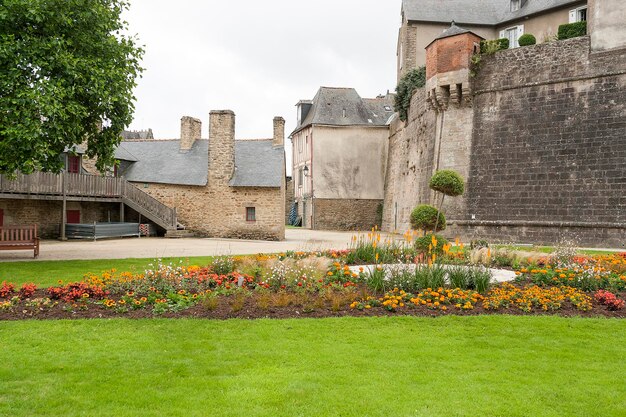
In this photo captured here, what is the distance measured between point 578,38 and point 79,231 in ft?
77.0

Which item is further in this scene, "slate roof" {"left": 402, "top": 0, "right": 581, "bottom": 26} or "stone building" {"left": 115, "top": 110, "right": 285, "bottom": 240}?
"slate roof" {"left": 402, "top": 0, "right": 581, "bottom": 26}

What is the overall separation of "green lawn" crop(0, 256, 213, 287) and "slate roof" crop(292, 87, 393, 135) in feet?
95.2

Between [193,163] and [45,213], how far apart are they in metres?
8.00

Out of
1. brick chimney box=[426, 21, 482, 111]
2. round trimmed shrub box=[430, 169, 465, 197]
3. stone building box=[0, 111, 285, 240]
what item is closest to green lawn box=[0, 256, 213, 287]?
round trimmed shrub box=[430, 169, 465, 197]

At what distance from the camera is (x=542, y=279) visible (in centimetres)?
1030

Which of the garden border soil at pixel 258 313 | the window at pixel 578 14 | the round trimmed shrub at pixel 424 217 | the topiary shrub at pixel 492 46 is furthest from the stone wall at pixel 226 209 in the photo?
the garden border soil at pixel 258 313

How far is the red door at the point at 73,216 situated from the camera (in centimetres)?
2672

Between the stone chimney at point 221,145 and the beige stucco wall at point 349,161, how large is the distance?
547 inches

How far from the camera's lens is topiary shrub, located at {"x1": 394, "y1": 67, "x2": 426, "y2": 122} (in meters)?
32.1

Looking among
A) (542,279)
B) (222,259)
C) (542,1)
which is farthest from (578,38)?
(222,259)

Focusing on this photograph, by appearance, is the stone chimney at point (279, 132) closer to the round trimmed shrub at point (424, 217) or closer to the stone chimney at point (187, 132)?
the stone chimney at point (187, 132)

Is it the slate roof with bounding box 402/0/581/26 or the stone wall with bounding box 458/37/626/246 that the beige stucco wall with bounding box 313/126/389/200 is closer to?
the slate roof with bounding box 402/0/581/26

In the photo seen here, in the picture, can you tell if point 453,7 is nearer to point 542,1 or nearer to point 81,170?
point 542,1

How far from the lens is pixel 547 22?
103 ft
